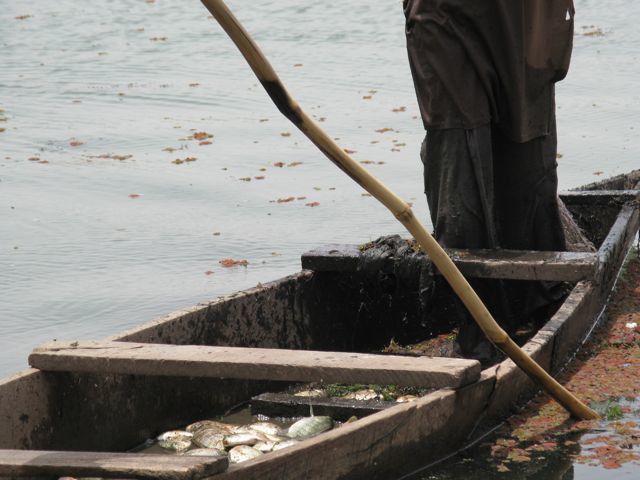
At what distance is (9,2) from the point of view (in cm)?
2456

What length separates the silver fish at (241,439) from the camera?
4965mm

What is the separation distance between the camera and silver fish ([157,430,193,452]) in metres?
5.15

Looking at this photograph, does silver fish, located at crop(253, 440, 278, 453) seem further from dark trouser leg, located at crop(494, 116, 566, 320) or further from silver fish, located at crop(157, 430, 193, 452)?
dark trouser leg, located at crop(494, 116, 566, 320)

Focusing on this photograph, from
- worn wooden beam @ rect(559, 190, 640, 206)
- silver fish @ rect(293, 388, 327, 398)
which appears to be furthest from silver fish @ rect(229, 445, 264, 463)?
worn wooden beam @ rect(559, 190, 640, 206)

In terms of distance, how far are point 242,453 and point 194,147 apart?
8848 mm

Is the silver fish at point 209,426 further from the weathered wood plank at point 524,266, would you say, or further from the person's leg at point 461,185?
the person's leg at point 461,185

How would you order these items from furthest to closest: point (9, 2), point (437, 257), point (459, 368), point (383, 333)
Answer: point (9, 2)
point (383, 333)
point (437, 257)
point (459, 368)

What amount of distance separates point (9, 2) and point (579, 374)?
67.1ft

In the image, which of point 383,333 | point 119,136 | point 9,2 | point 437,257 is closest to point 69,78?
point 119,136

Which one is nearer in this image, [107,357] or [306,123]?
[306,123]

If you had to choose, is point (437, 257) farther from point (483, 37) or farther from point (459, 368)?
point (483, 37)

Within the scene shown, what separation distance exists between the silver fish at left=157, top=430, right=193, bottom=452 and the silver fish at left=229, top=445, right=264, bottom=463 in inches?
12.7

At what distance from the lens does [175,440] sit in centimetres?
521

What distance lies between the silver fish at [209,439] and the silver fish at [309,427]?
11.7 inches
